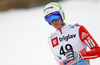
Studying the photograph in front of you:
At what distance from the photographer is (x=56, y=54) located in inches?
123

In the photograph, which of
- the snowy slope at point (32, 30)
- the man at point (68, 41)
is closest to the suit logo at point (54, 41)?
the man at point (68, 41)

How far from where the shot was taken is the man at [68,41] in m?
2.90

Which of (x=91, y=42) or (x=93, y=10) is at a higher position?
(x=93, y=10)

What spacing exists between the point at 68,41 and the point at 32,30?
626 centimetres

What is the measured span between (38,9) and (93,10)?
2594 millimetres

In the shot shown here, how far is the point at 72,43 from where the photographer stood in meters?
3.04

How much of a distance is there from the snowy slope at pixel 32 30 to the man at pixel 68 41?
245 centimetres

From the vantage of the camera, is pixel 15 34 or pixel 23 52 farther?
pixel 15 34

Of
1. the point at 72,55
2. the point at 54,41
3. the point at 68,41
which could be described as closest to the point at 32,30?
the point at 54,41

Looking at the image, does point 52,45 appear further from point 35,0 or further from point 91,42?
point 35,0

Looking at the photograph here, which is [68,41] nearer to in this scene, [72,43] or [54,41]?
[72,43]

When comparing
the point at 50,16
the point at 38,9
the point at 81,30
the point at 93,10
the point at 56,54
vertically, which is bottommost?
the point at 56,54

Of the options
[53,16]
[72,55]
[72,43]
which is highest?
[53,16]

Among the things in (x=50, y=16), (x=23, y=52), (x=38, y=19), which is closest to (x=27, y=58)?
(x=23, y=52)
